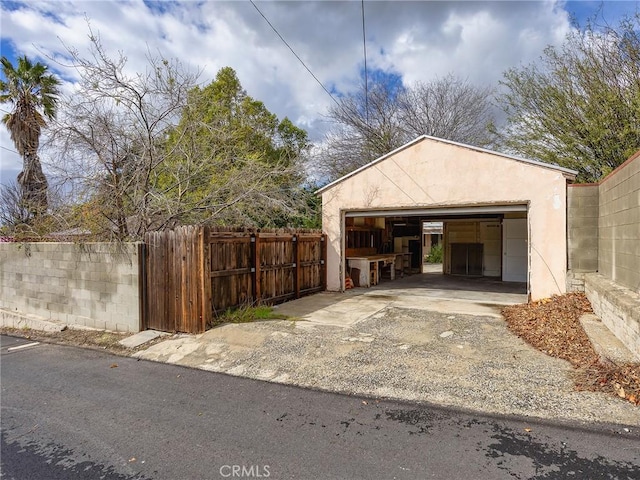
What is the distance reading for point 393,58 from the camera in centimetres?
1437

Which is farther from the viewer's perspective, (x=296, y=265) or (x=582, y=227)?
(x=296, y=265)

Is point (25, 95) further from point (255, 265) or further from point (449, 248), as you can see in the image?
point (449, 248)

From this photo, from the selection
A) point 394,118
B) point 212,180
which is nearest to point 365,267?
point 212,180

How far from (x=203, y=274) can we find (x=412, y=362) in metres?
3.77

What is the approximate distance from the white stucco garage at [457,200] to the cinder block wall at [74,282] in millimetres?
5623

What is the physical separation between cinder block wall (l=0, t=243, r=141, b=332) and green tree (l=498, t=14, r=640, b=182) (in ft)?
41.8

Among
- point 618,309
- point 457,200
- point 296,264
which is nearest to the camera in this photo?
point 618,309

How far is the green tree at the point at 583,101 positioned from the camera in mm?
10312

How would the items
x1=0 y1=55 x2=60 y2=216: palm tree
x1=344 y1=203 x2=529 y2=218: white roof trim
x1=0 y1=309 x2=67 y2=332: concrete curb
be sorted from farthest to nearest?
x1=0 y1=55 x2=60 y2=216: palm tree, x1=344 y1=203 x2=529 y2=218: white roof trim, x1=0 y1=309 x2=67 y2=332: concrete curb

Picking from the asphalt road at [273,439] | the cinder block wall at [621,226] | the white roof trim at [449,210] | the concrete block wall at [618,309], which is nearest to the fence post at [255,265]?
the asphalt road at [273,439]

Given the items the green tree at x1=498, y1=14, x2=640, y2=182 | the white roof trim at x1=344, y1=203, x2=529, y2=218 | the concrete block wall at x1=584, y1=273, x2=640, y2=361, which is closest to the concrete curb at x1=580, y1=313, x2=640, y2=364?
the concrete block wall at x1=584, y1=273, x2=640, y2=361

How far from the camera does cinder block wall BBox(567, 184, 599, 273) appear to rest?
7.27 meters

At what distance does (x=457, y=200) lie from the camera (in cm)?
880

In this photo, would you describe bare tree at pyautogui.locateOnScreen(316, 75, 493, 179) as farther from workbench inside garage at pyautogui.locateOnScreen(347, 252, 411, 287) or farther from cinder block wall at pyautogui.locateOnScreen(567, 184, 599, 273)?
cinder block wall at pyautogui.locateOnScreen(567, 184, 599, 273)
